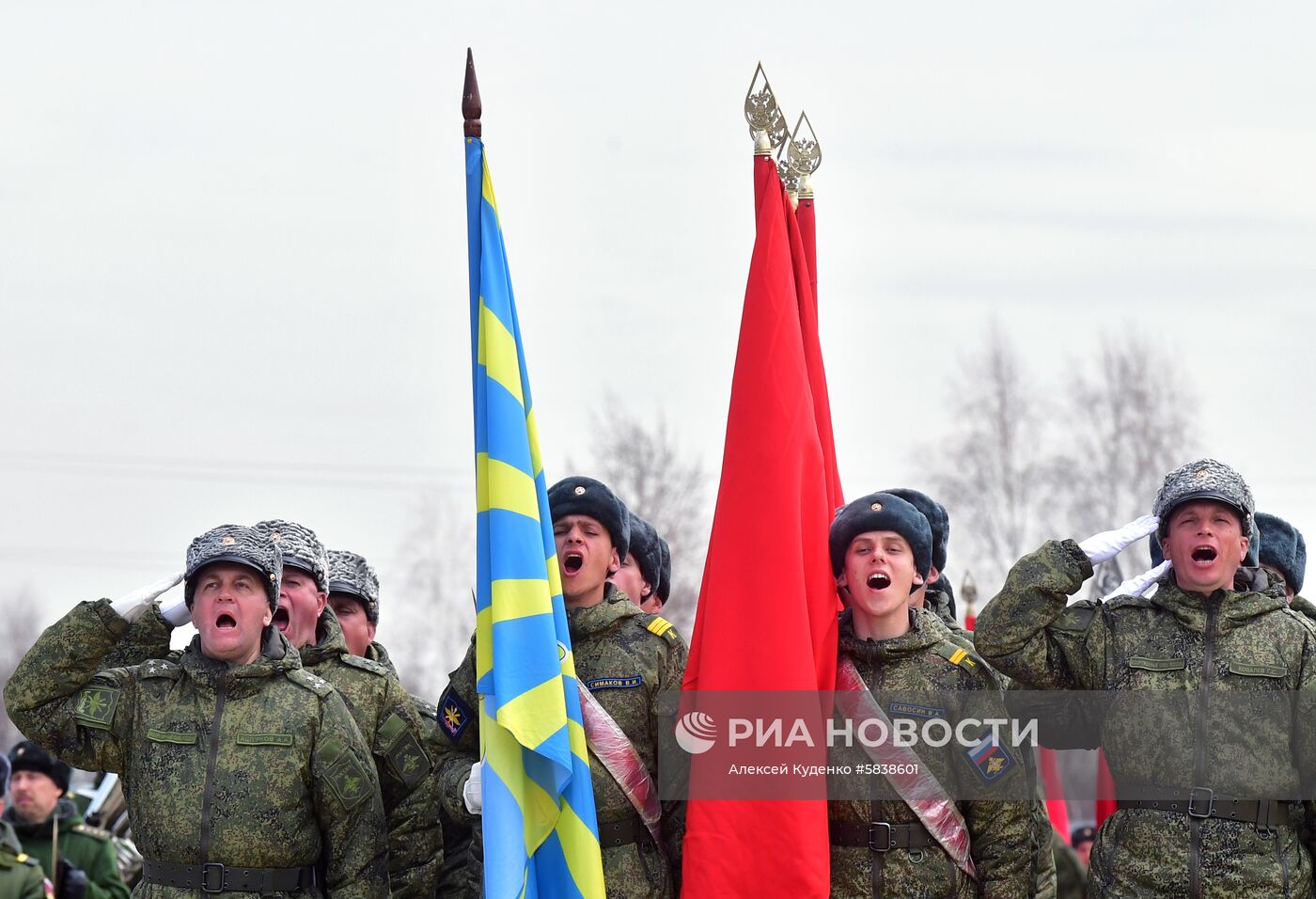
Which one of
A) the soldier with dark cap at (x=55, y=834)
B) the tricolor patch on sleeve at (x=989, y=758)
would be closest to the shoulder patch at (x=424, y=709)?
the tricolor patch on sleeve at (x=989, y=758)

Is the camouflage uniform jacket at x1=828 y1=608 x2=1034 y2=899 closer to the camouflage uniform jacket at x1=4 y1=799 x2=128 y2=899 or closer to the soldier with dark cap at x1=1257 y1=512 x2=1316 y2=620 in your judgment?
the soldier with dark cap at x1=1257 y1=512 x2=1316 y2=620

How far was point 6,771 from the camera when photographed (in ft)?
35.1

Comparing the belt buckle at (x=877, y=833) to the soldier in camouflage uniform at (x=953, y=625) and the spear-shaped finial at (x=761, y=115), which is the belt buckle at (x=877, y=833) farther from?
the spear-shaped finial at (x=761, y=115)

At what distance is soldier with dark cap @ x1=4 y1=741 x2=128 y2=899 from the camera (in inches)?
432

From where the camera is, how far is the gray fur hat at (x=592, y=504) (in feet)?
24.1

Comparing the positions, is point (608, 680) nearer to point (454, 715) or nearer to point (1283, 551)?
point (454, 715)

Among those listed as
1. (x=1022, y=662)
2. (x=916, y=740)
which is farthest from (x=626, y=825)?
(x=1022, y=662)

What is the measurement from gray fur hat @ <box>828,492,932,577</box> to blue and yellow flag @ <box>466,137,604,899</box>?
1.09m

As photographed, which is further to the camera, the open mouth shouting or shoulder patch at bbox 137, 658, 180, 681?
the open mouth shouting

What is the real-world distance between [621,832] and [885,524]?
153cm

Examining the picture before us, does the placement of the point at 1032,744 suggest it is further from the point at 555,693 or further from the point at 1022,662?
the point at 555,693

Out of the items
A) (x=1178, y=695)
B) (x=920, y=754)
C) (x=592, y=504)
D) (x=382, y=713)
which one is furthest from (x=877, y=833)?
(x=382, y=713)

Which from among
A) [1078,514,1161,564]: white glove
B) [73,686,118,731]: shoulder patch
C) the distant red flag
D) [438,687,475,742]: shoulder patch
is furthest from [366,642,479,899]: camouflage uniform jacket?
[1078,514,1161,564]: white glove

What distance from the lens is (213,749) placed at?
6645 millimetres
